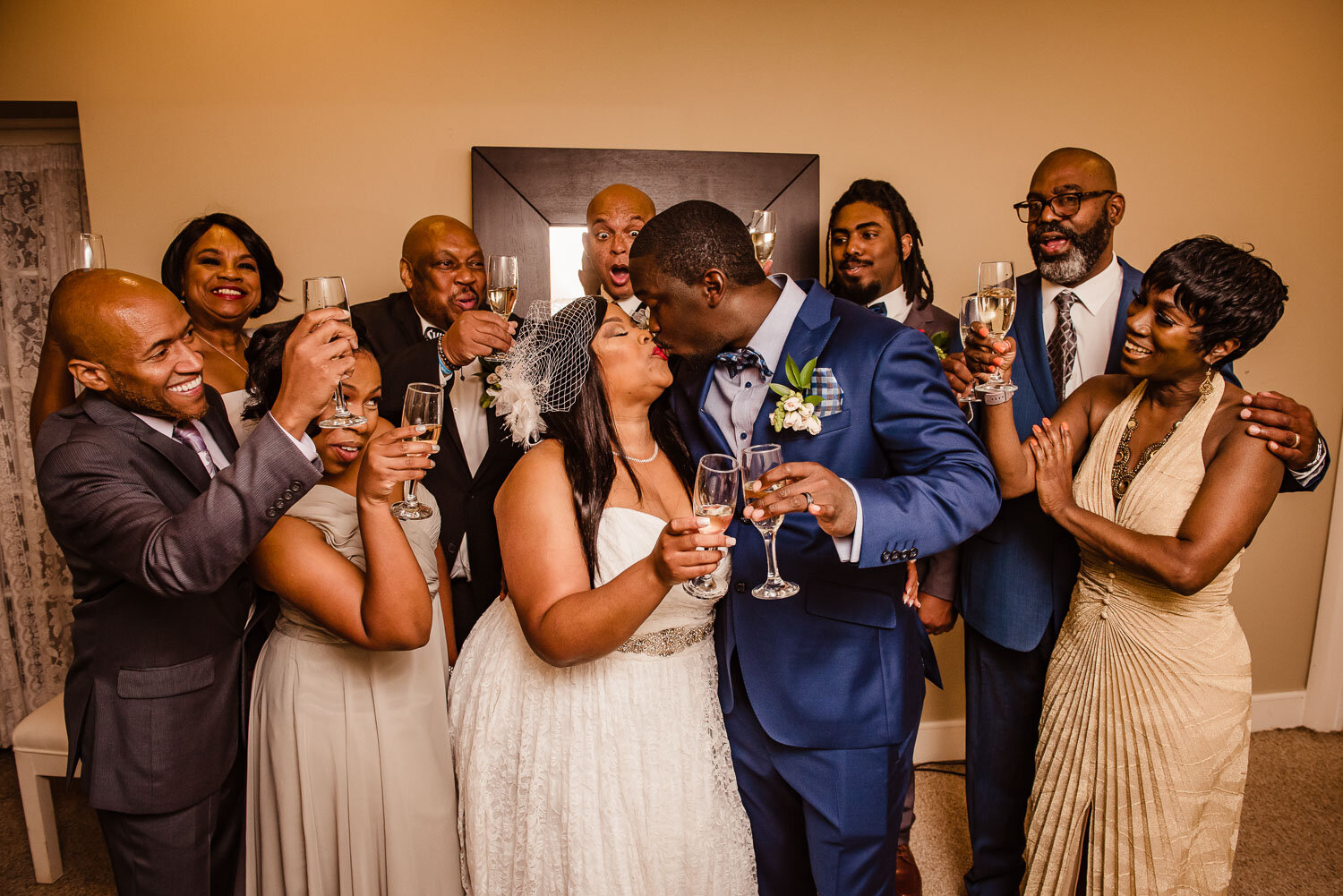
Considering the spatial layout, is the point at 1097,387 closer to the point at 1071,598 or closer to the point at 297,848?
the point at 1071,598

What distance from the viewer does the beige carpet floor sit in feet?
9.82

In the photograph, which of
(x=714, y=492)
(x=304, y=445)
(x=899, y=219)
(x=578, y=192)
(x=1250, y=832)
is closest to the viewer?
(x=714, y=492)

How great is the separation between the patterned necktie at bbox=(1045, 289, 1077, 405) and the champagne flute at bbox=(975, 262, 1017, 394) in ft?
2.05

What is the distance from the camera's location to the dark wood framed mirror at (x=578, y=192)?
3.45 metres

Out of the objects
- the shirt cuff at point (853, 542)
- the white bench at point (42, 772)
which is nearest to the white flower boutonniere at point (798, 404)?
the shirt cuff at point (853, 542)

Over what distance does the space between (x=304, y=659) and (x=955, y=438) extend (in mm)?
1625

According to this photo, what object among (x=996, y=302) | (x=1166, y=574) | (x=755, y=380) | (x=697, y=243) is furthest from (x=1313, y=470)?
(x=697, y=243)

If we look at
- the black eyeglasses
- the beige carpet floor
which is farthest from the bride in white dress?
the beige carpet floor

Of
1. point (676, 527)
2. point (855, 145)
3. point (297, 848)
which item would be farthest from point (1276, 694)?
point (297, 848)

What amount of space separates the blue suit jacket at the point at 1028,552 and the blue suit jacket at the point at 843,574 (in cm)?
68

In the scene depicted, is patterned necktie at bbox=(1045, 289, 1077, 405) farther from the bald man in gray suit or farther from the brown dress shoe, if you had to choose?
the bald man in gray suit

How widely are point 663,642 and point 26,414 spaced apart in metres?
3.73

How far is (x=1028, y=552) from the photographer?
2555 mm

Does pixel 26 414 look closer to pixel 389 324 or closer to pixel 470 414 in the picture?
pixel 389 324
